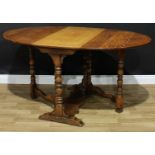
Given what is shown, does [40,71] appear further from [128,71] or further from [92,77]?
[128,71]

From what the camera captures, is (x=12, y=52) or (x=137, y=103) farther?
(x=12, y=52)

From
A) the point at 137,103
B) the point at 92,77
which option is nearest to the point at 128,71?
the point at 92,77

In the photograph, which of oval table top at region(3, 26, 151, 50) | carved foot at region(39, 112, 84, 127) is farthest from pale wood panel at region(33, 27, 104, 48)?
carved foot at region(39, 112, 84, 127)

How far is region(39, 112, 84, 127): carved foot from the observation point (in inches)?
120

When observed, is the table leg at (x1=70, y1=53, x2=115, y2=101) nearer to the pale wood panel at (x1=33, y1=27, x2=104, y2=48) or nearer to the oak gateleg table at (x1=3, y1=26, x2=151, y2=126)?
the oak gateleg table at (x1=3, y1=26, x2=151, y2=126)

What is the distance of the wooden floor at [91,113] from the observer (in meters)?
3.02

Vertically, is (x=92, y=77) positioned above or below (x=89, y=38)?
below

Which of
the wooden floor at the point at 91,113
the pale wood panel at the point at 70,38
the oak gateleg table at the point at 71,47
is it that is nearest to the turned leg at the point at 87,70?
the oak gateleg table at the point at 71,47

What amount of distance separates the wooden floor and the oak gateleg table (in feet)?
0.28

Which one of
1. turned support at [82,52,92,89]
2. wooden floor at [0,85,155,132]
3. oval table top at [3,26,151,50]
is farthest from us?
turned support at [82,52,92,89]
